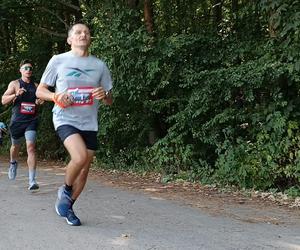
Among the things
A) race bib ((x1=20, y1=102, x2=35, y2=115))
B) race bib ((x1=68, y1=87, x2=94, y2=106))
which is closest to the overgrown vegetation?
race bib ((x1=20, y1=102, x2=35, y2=115))

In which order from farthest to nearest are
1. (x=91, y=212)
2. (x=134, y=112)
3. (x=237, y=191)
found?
(x=134, y=112) < (x=237, y=191) < (x=91, y=212)

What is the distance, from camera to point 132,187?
29.9 feet

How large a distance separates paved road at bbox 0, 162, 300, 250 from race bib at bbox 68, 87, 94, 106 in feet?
4.31

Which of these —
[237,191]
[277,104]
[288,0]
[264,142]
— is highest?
[288,0]

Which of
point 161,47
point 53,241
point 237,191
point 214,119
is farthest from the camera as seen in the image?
point 161,47

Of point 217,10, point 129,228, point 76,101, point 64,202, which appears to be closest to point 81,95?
point 76,101

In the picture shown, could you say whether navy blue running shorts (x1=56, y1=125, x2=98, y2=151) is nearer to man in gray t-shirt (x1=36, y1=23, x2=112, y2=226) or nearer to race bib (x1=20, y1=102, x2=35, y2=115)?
man in gray t-shirt (x1=36, y1=23, x2=112, y2=226)

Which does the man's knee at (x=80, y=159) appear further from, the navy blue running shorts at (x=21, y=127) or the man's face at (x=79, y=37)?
the navy blue running shorts at (x=21, y=127)

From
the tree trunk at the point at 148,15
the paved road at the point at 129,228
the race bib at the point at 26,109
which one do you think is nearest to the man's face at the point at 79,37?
the paved road at the point at 129,228

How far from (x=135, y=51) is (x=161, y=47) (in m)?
0.59

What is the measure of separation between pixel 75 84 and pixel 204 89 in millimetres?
4652

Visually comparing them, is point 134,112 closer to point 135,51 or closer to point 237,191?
point 135,51

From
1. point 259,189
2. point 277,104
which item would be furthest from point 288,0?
point 259,189

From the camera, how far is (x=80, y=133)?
558 centimetres
